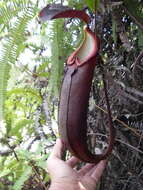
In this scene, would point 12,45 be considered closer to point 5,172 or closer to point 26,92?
point 26,92

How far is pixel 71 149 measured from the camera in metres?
0.76

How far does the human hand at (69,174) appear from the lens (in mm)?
907

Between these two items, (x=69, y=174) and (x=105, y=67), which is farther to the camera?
(x=105, y=67)

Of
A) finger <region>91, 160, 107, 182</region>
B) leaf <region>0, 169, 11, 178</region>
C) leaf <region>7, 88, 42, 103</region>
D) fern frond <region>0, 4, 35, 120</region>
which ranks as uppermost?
fern frond <region>0, 4, 35, 120</region>

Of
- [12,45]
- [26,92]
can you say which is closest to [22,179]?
[26,92]

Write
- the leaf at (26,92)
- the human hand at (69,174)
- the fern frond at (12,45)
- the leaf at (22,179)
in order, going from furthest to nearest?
the leaf at (26,92)
the leaf at (22,179)
the fern frond at (12,45)
the human hand at (69,174)

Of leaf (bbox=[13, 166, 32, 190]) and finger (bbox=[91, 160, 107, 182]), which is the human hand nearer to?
finger (bbox=[91, 160, 107, 182])

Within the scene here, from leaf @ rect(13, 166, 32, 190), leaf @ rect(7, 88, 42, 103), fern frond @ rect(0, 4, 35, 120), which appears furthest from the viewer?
leaf @ rect(7, 88, 42, 103)

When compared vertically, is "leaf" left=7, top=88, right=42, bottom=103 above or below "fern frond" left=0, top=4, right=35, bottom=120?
below

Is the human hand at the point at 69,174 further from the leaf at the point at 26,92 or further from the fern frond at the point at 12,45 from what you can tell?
the leaf at the point at 26,92

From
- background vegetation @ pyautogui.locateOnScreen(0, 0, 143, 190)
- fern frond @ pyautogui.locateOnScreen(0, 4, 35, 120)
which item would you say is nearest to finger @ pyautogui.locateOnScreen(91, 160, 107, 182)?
background vegetation @ pyautogui.locateOnScreen(0, 0, 143, 190)

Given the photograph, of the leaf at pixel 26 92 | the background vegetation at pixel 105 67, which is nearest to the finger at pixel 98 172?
the background vegetation at pixel 105 67

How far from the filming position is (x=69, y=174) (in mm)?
923

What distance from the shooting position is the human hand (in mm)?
907
